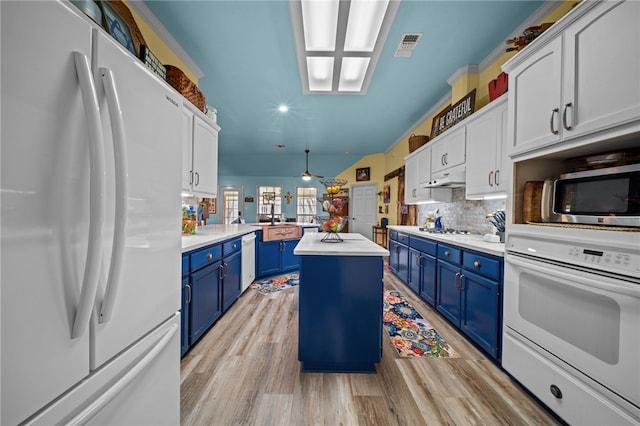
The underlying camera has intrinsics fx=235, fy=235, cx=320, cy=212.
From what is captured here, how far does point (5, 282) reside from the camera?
1.61 ft

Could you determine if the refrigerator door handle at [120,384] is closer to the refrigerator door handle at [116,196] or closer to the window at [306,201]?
the refrigerator door handle at [116,196]

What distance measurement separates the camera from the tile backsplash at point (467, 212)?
2.75 metres

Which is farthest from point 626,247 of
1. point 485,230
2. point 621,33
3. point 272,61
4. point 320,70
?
point 272,61

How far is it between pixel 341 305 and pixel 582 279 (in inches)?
51.9

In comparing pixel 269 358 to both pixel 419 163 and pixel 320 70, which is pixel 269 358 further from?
pixel 419 163

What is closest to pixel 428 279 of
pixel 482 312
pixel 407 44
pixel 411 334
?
pixel 411 334

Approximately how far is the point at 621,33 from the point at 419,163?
2968 millimetres

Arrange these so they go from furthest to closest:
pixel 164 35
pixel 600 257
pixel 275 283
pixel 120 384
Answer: pixel 275 283
pixel 164 35
pixel 600 257
pixel 120 384

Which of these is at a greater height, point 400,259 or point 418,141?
point 418,141

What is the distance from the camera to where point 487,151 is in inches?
93.6

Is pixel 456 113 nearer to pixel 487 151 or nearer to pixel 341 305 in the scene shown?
pixel 487 151

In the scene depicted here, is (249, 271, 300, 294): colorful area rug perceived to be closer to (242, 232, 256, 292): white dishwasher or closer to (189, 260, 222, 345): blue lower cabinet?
(242, 232, 256, 292): white dishwasher

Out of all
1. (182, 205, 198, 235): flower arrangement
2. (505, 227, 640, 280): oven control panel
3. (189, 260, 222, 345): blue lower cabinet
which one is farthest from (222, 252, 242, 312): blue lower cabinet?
(505, 227, 640, 280): oven control panel

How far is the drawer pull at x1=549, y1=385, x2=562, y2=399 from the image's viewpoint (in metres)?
1.27
